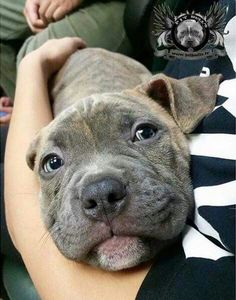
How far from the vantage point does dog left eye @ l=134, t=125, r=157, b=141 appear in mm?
1155

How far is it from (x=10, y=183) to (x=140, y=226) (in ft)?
2.04

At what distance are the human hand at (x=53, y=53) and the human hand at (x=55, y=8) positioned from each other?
180 millimetres

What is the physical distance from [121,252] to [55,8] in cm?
95

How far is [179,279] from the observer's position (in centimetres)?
89

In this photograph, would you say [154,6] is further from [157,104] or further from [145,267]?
[145,267]

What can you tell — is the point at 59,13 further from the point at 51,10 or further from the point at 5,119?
the point at 5,119

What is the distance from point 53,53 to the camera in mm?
1850

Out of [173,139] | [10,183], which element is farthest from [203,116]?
[10,183]

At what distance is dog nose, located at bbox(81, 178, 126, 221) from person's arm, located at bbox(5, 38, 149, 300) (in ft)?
0.54

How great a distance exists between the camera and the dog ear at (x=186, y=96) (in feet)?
3.69

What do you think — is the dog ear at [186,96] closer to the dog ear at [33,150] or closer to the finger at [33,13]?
the dog ear at [33,150]

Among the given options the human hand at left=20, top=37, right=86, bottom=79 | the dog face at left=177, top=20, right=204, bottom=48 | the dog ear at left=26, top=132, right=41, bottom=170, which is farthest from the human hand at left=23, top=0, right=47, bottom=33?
the dog face at left=177, top=20, right=204, bottom=48

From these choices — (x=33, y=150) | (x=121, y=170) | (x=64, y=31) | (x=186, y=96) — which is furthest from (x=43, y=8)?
(x=121, y=170)

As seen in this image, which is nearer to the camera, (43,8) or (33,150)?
(33,150)
